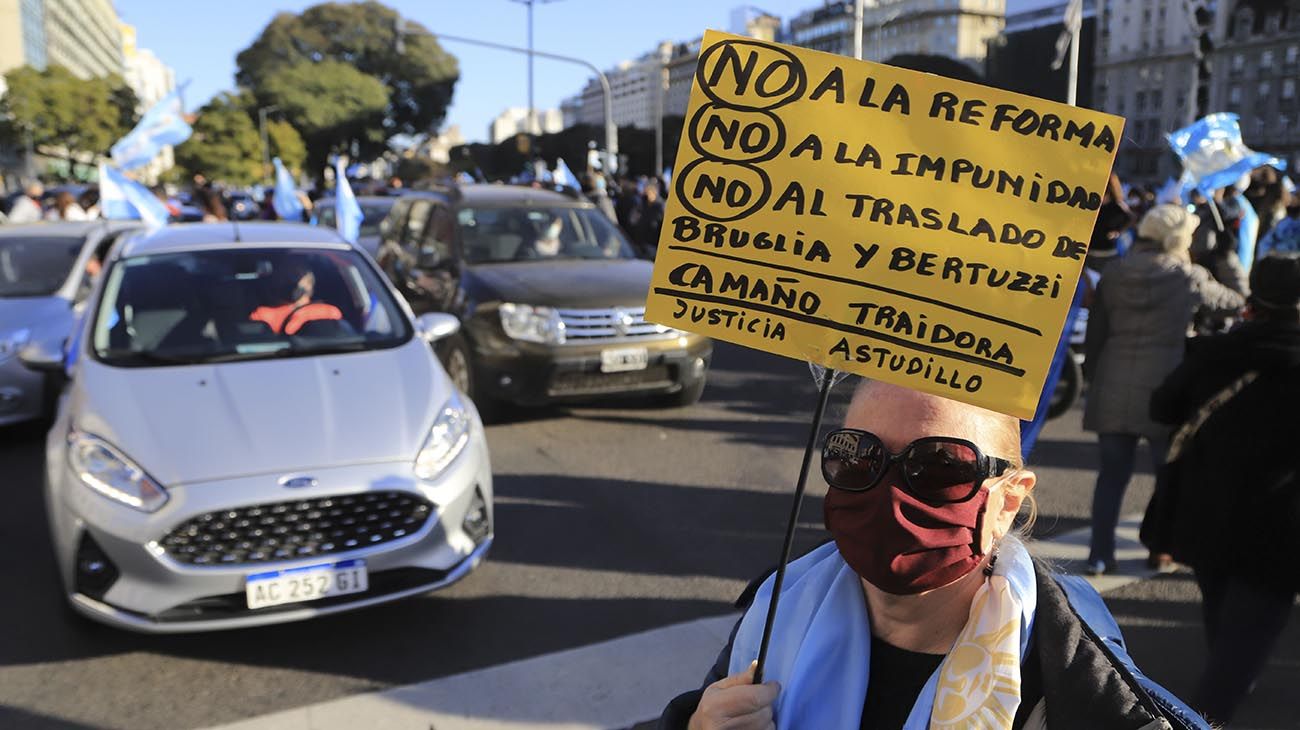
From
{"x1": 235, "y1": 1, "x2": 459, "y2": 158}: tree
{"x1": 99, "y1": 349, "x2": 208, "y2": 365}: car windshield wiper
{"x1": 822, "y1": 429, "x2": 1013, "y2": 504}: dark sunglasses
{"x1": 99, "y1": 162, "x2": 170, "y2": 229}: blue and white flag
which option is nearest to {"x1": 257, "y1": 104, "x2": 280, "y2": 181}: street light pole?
{"x1": 235, "y1": 1, "x2": 459, "y2": 158}: tree

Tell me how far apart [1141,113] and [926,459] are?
4248 inches

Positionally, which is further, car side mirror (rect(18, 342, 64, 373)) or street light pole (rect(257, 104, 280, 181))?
street light pole (rect(257, 104, 280, 181))

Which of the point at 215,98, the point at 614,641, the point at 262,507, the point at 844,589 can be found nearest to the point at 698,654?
the point at 614,641

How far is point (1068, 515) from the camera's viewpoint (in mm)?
5578

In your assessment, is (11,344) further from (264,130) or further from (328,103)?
(328,103)

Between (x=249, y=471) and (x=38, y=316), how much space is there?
179 inches

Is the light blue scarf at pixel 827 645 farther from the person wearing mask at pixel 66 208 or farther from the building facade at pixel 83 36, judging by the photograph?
the building facade at pixel 83 36

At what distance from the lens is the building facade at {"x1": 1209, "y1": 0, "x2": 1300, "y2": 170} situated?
76812 mm

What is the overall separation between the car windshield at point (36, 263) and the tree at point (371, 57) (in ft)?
237

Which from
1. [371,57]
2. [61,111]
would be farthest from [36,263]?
[371,57]

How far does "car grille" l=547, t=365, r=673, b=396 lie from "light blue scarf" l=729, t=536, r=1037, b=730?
18.4 feet

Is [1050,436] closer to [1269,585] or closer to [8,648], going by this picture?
[1269,585]

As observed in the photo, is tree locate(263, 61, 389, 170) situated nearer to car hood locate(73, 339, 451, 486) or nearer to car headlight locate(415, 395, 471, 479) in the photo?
car hood locate(73, 339, 451, 486)

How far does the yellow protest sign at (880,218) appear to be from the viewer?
1459mm
